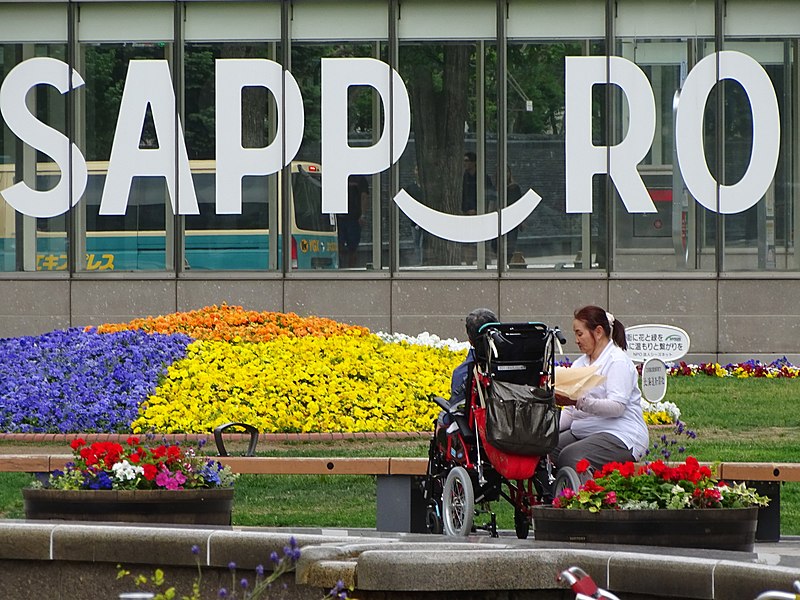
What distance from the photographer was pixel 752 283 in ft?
69.7

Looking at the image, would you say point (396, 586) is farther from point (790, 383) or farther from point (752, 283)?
point (752, 283)

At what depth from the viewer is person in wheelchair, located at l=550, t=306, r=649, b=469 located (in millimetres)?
8758

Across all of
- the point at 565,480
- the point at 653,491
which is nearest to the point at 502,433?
the point at 565,480

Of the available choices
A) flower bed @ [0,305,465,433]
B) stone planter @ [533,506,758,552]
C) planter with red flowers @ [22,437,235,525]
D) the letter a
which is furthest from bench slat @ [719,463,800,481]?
the letter a

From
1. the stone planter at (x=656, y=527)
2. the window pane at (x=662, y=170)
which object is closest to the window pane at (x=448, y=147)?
the window pane at (x=662, y=170)

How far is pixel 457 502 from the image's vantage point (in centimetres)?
880

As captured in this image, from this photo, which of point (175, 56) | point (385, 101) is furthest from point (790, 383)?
point (175, 56)

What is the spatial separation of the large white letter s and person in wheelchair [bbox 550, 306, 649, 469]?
14.0 m

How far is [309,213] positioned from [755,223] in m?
5.99

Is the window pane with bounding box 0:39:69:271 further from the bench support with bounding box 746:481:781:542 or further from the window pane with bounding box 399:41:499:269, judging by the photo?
the bench support with bounding box 746:481:781:542

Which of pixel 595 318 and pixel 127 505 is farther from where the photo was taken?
pixel 595 318

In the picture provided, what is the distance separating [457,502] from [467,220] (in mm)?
13064

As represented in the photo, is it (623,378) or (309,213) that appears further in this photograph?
(309,213)

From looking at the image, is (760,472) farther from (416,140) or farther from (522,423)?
(416,140)
